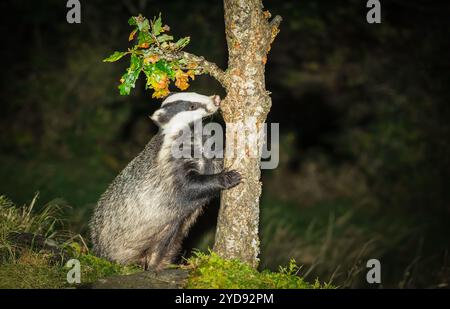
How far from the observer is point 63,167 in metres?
9.68

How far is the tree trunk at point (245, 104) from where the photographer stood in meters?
4.27

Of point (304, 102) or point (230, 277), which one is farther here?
point (304, 102)

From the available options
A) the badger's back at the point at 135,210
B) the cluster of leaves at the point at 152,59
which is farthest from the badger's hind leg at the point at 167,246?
the cluster of leaves at the point at 152,59

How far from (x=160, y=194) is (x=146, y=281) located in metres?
1.04

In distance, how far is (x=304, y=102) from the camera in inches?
436

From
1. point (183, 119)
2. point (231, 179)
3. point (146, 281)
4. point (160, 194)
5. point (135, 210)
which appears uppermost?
point (183, 119)

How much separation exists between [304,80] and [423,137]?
2562mm

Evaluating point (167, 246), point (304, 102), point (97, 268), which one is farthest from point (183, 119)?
point (304, 102)

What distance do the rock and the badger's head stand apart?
4.59ft

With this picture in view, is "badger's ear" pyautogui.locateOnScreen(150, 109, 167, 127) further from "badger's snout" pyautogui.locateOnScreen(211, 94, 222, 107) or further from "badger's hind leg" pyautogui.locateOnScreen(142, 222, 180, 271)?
"badger's hind leg" pyautogui.locateOnScreen(142, 222, 180, 271)

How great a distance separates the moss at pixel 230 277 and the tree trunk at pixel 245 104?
0.22 m

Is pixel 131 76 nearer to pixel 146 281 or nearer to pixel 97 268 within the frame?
pixel 146 281

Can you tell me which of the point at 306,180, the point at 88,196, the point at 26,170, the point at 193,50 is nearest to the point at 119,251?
the point at 88,196

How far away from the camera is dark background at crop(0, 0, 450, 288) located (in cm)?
983
